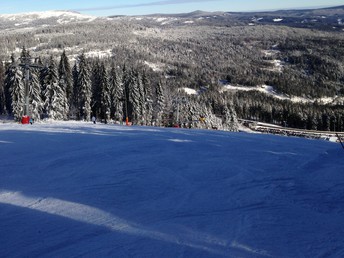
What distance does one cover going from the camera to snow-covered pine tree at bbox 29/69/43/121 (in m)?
50.2

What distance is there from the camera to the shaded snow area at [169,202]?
678 cm

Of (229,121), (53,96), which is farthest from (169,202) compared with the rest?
(229,121)

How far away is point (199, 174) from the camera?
39.0ft

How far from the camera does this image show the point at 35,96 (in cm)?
5091

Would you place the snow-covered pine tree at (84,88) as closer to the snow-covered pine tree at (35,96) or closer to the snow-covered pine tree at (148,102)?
the snow-covered pine tree at (35,96)

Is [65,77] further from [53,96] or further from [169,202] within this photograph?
[169,202]

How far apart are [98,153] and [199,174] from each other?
194 inches

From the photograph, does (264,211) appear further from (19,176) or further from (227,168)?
(19,176)

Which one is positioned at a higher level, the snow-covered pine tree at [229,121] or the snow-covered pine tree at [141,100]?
the snow-covered pine tree at [141,100]

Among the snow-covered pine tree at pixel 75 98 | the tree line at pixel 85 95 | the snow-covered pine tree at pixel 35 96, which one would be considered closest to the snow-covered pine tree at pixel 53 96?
the tree line at pixel 85 95

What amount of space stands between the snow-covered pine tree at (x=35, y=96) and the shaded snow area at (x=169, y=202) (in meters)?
36.3

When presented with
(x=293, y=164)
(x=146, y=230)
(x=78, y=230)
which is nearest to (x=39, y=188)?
(x=78, y=230)

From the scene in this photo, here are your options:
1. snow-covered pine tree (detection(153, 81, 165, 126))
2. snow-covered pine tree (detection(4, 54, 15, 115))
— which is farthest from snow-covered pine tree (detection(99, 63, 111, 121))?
snow-covered pine tree (detection(4, 54, 15, 115))

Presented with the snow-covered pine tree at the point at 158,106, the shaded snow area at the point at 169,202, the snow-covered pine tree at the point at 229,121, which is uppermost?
the shaded snow area at the point at 169,202
